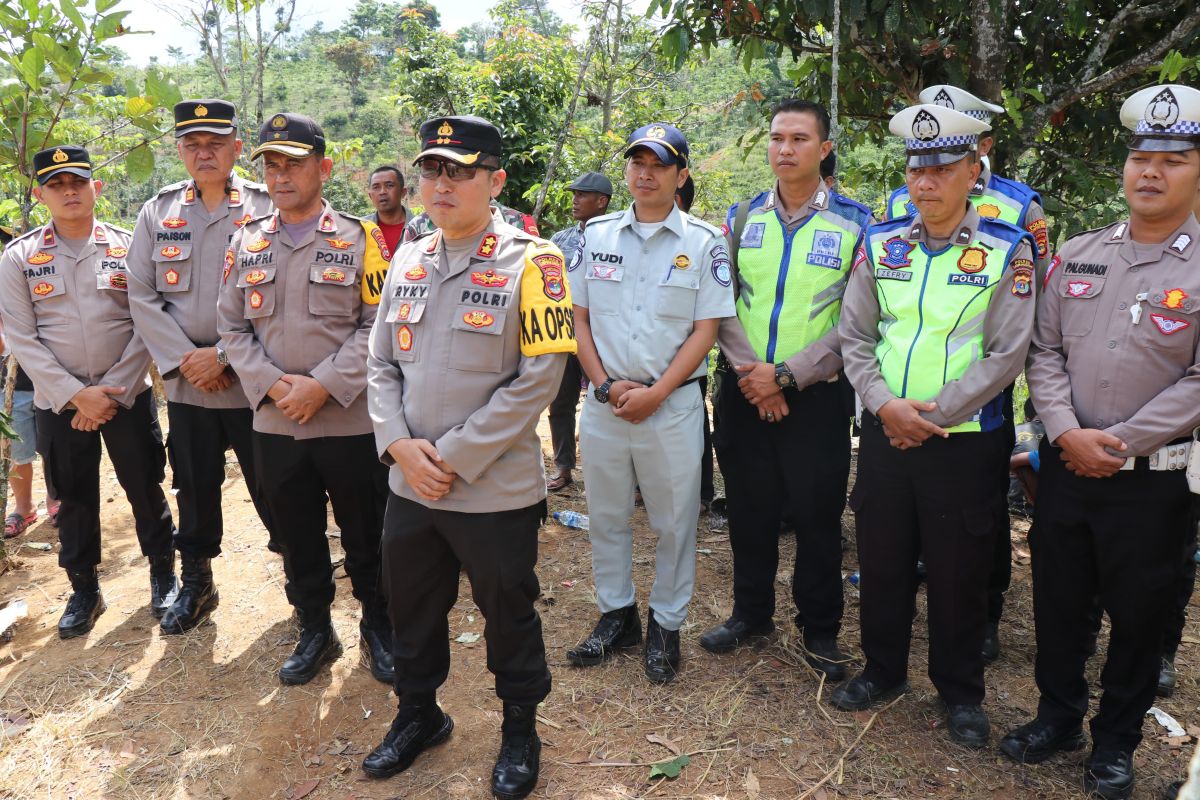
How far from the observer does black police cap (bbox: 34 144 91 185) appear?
12.8 ft

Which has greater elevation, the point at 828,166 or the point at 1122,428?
the point at 828,166

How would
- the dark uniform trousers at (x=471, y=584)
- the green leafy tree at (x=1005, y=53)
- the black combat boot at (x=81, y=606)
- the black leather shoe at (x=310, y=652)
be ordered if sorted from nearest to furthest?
the dark uniform trousers at (x=471, y=584), the black leather shoe at (x=310, y=652), the black combat boot at (x=81, y=606), the green leafy tree at (x=1005, y=53)

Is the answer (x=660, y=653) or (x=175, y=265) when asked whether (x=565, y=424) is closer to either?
(x=660, y=653)

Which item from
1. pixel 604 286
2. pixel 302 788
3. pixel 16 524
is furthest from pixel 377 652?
pixel 16 524

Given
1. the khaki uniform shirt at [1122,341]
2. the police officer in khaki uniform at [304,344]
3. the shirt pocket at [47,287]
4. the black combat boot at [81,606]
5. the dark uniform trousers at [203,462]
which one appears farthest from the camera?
the black combat boot at [81,606]

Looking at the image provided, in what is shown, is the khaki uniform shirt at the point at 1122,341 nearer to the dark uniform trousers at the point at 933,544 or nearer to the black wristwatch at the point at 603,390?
the dark uniform trousers at the point at 933,544

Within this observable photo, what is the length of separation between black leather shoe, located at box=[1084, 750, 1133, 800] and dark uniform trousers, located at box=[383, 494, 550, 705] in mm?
1827

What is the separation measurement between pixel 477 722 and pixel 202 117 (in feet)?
9.18

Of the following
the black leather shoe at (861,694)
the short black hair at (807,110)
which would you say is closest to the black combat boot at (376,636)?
the black leather shoe at (861,694)

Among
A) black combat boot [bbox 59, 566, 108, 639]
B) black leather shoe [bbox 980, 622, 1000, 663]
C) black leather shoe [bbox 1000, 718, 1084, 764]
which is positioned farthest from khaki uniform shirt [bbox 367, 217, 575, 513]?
black combat boot [bbox 59, 566, 108, 639]

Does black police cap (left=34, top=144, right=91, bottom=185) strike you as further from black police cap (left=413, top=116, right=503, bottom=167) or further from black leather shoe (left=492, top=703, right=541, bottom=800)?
black leather shoe (left=492, top=703, right=541, bottom=800)

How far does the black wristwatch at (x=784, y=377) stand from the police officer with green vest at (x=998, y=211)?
0.77 metres

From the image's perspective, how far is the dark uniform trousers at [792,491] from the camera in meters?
3.48

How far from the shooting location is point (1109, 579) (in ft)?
9.21
